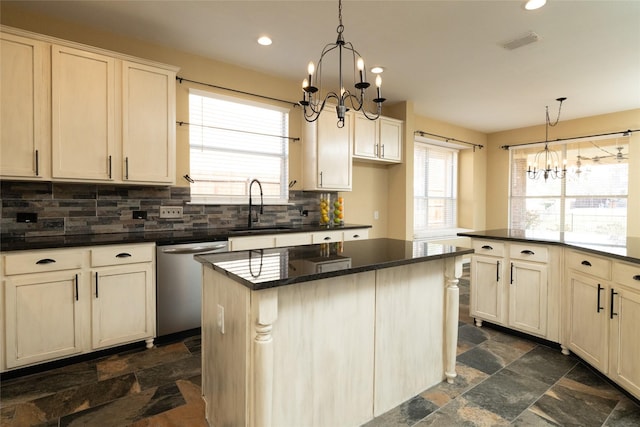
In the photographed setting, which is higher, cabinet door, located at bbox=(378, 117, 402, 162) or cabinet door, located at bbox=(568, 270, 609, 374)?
cabinet door, located at bbox=(378, 117, 402, 162)

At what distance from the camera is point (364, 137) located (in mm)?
4562

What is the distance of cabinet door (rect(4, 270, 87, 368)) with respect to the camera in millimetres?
2275

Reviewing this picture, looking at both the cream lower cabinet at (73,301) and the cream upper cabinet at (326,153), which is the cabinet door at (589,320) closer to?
the cream upper cabinet at (326,153)

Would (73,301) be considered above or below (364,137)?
below

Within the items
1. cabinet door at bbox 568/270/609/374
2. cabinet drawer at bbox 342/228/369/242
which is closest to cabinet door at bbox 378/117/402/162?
cabinet drawer at bbox 342/228/369/242

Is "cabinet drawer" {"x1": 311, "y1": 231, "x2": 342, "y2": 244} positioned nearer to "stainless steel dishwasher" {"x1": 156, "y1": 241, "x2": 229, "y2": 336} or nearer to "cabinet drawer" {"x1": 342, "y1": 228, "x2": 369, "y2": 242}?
"cabinet drawer" {"x1": 342, "y1": 228, "x2": 369, "y2": 242}

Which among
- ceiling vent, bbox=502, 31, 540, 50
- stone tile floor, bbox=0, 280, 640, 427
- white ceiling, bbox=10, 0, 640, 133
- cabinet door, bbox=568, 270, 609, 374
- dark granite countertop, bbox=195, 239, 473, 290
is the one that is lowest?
stone tile floor, bbox=0, 280, 640, 427

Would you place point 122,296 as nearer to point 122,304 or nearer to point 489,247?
point 122,304

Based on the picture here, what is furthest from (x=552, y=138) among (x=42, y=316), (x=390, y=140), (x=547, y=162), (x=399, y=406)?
(x=42, y=316)

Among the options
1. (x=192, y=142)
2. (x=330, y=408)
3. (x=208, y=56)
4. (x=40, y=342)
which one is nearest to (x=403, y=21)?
(x=208, y=56)

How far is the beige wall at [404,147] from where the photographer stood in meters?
3.08

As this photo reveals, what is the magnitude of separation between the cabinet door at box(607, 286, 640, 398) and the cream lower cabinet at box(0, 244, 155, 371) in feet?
11.1

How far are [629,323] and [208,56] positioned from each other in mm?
4146

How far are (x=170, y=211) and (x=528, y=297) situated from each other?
3477 millimetres
